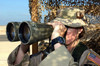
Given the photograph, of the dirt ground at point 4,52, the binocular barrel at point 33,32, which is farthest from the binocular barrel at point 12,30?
the dirt ground at point 4,52

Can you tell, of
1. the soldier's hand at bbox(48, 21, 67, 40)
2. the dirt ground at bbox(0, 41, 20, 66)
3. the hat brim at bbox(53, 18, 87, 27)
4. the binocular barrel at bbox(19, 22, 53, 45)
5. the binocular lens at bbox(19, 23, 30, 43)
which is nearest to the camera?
the binocular barrel at bbox(19, 22, 53, 45)

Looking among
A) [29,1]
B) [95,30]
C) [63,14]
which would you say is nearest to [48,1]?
[29,1]

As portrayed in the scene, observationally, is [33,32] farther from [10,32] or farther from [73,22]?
[73,22]

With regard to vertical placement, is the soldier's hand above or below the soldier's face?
above

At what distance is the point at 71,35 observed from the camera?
2.20 m

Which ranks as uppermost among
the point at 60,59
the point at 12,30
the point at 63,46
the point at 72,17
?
the point at 72,17

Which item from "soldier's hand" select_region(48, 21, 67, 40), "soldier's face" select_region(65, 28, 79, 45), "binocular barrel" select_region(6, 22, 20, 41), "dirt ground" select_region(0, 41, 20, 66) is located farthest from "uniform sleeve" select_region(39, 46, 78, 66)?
"dirt ground" select_region(0, 41, 20, 66)

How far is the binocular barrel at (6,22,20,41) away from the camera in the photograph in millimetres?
2061

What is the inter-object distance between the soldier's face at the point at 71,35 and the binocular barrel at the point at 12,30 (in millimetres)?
680

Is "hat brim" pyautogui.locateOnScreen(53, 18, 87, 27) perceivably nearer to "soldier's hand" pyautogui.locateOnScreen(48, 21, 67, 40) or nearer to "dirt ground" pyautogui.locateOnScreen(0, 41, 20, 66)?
"soldier's hand" pyautogui.locateOnScreen(48, 21, 67, 40)

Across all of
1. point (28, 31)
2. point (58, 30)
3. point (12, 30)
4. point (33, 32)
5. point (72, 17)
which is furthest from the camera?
point (72, 17)

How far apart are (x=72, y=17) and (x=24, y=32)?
80 cm

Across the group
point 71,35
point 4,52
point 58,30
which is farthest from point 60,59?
point 4,52

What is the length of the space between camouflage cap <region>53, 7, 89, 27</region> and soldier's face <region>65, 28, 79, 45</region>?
7 centimetres
